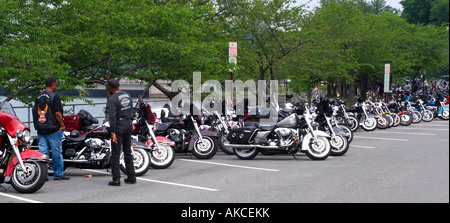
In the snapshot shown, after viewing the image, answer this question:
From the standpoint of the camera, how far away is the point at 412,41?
39781mm

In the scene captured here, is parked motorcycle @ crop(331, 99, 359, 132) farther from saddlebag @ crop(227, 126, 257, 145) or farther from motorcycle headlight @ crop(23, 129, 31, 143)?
motorcycle headlight @ crop(23, 129, 31, 143)

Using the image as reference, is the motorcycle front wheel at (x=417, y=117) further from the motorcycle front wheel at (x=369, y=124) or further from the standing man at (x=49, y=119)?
the standing man at (x=49, y=119)

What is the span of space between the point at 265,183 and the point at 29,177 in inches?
148

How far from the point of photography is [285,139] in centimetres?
1270

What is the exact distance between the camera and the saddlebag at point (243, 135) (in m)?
12.9

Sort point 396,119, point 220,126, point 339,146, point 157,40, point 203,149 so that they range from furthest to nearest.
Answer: point 396,119 < point 157,40 < point 220,126 < point 339,146 < point 203,149

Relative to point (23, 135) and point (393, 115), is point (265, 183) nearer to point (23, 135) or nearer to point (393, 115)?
point (23, 135)

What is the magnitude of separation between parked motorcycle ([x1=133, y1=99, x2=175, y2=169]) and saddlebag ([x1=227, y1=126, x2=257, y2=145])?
1998 mm

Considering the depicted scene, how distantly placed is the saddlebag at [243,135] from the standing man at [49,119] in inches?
180

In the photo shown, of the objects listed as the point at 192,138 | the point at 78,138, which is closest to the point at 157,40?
the point at 192,138

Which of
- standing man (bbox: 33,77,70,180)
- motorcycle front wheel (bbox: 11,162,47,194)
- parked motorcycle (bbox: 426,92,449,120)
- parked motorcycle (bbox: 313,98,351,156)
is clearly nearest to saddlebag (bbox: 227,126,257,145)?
parked motorcycle (bbox: 313,98,351,156)

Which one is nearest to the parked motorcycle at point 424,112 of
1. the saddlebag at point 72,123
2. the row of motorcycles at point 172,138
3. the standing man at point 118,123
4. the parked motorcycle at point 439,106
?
the parked motorcycle at point 439,106

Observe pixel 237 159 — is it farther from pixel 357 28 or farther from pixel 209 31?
pixel 357 28

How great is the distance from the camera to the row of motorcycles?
847cm
